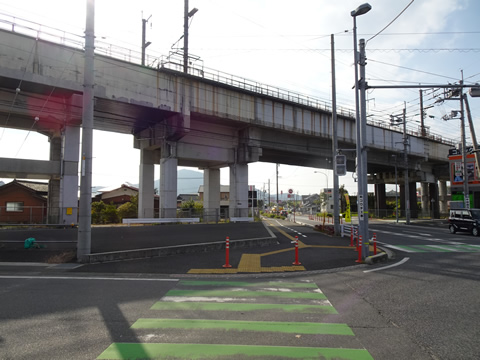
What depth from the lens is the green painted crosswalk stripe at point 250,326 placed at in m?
4.83

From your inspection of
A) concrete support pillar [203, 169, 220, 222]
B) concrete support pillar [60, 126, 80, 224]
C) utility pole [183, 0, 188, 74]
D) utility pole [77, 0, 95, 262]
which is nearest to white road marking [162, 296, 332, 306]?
utility pole [77, 0, 95, 262]

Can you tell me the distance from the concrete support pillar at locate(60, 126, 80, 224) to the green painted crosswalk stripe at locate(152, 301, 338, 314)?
19175 mm

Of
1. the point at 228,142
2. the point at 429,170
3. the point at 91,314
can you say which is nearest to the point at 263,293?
the point at 91,314

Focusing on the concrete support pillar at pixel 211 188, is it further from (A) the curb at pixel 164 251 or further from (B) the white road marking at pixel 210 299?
(B) the white road marking at pixel 210 299

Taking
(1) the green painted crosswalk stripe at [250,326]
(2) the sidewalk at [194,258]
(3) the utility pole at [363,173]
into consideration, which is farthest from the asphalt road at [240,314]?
(3) the utility pole at [363,173]

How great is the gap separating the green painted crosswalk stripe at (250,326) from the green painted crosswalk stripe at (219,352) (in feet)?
2.09

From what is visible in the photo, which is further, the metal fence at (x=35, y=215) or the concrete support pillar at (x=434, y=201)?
the concrete support pillar at (x=434, y=201)

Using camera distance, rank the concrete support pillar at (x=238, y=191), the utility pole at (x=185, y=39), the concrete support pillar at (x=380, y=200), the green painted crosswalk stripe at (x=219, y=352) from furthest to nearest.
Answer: the concrete support pillar at (x=380, y=200) < the concrete support pillar at (x=238, y=191) < the utility pole at (x=185, y=39) < the green painted crosswalk stripe at (x=219, y=352)

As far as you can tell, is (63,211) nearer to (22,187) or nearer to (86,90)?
(86,90)

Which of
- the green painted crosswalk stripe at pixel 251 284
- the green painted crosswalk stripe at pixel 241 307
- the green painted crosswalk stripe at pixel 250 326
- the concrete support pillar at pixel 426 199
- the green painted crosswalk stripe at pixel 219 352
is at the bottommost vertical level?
the green painted crosswalk stripe at pixel 251 284

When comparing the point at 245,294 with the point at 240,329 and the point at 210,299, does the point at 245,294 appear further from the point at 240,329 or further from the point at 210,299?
the point at 240,329

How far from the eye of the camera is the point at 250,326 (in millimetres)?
5031

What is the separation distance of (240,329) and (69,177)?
21.9 meters

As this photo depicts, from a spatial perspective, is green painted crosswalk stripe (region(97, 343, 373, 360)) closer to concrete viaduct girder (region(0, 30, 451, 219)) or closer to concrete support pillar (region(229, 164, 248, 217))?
concrete viaduct girder (region(0, 30, 451, 219))
